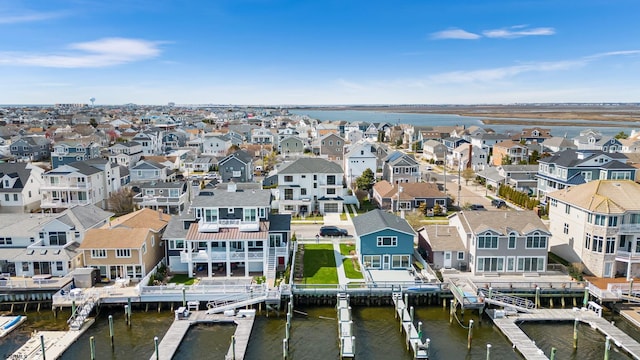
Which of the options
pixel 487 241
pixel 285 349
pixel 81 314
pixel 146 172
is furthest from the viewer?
pixel 146 172

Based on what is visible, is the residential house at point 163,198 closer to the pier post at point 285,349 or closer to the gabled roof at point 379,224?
the gabled roof at point 379,224

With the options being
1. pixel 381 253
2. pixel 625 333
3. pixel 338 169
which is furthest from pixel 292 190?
pixel 625 333

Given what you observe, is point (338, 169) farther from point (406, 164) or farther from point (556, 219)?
point (556, 219)

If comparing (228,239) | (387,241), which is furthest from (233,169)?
Answer: (387,241)

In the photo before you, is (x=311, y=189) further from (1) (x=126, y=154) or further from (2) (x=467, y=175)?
(1) (x=126, y=154)

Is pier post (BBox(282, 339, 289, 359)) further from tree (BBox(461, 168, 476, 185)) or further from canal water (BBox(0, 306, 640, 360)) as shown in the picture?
tree (BBox(461, 168, 476, 185))

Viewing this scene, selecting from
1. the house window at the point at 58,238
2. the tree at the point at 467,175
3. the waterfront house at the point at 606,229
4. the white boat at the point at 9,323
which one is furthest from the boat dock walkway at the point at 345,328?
the tree at the point at 467,175
